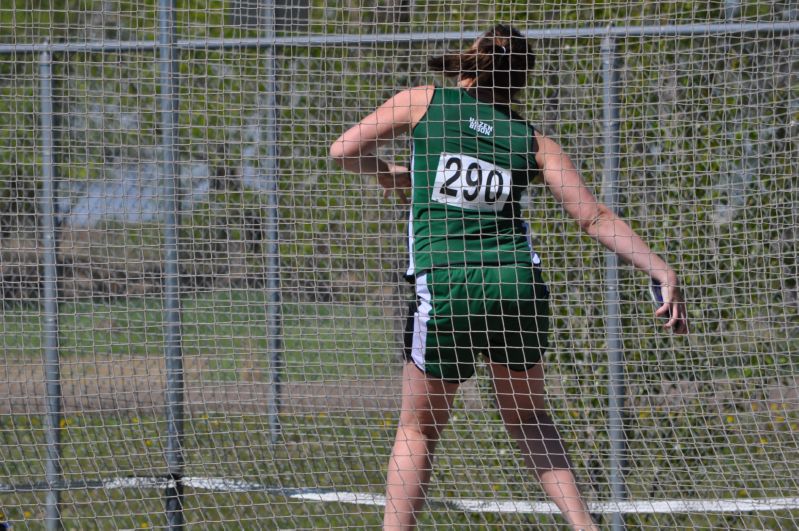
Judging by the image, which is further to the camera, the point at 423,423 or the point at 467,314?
the point at 423,423

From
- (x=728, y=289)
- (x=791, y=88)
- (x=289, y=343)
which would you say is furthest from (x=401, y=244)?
(x=791, y=88)

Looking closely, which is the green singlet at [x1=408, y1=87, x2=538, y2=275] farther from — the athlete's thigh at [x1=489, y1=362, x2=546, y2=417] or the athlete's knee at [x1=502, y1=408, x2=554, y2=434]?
the athlete's knee at [x1=502, y1=408, x2=554, y2=434]

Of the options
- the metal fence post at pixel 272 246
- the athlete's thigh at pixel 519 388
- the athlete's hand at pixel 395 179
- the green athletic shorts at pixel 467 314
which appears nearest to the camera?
the green athletic shorts at pixel 467 314

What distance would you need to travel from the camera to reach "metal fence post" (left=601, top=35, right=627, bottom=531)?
3.55 meters

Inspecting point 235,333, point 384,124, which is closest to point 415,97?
point 384,124

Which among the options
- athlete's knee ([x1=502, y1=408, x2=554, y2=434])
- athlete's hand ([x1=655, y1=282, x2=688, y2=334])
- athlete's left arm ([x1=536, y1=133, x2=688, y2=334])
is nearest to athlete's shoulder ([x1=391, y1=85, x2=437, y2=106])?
athlete's left arm ([x1=536, y1=133, x2=688, y2=334])

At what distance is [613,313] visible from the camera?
141 inches

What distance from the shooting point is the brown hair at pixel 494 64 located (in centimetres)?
295

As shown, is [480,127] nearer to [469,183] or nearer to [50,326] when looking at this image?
[469,183]

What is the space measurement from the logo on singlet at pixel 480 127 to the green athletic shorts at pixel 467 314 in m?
0.43

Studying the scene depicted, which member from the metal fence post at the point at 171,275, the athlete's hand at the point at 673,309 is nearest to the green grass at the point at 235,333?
the metal fence post at the point at 171,275

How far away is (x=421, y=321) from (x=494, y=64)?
0.83 meters

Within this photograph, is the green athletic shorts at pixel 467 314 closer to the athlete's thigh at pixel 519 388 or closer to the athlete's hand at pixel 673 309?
the athlete's thigh at pixel 519 388

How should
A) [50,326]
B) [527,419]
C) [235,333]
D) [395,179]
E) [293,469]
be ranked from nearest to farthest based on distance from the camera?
[527,419] → [395,179] → [50,326] → [293,469] → [235,333]
